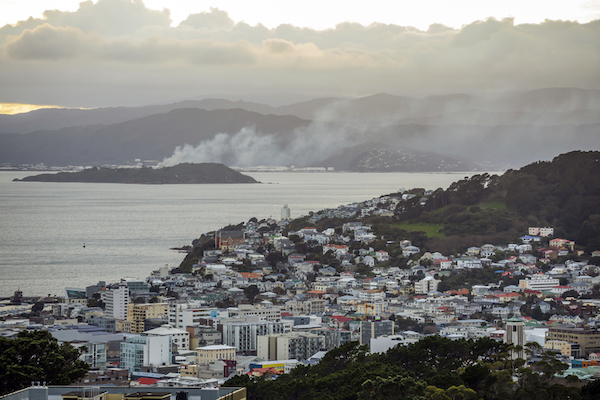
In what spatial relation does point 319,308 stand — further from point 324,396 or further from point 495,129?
point 495,129

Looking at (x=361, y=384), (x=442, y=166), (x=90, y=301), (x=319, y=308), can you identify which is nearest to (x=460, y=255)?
(x=319, y=308)

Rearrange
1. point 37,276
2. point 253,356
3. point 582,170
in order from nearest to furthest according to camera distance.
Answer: point 253,356 → point 37,276 → point 582,170

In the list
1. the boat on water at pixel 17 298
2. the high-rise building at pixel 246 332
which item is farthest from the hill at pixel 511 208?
the boat on water at pixel 17 298

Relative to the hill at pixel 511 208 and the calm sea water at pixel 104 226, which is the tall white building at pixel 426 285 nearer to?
the hill at pixel 511 208

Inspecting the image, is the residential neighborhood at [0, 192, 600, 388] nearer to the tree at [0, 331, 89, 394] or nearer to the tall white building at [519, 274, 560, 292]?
the tall white building at [519, 274, 560, 292]

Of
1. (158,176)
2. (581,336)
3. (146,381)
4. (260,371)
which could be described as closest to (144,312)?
(260,371)
